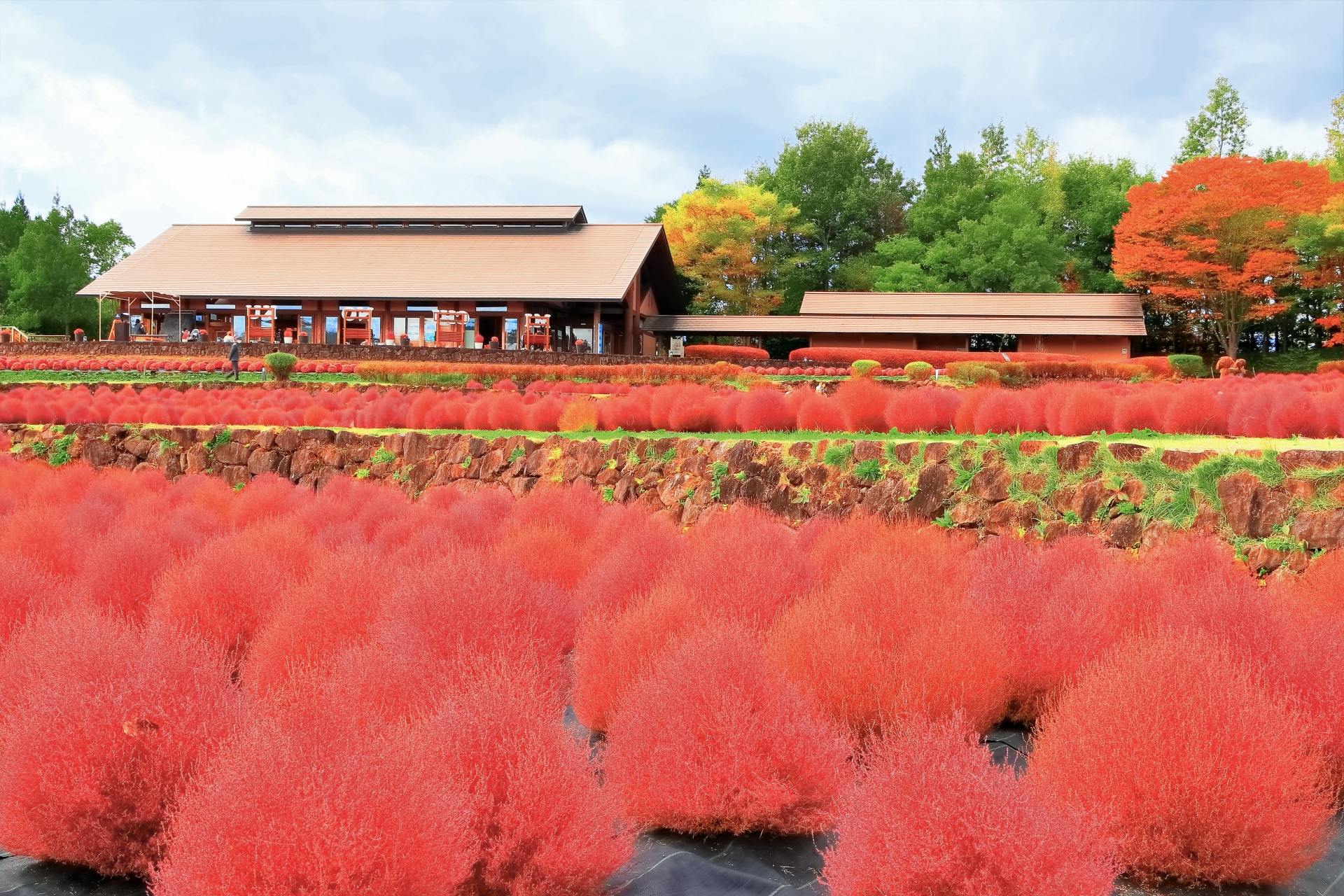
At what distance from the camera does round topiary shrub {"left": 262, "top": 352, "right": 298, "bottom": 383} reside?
84.4 feet

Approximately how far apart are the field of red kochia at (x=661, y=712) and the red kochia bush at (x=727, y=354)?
28.4m

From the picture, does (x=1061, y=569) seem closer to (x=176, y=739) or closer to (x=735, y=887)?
(x=735, y=887)

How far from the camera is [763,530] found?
6734 millimetres

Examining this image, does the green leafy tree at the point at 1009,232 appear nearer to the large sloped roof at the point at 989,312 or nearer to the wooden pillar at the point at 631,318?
the large sloped roof at the point at 989,312

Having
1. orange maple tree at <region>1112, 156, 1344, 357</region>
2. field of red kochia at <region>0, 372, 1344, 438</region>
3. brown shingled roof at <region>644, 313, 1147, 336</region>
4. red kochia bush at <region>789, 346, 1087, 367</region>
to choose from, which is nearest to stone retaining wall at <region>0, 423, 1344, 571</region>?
field of red kochia at <region>0, 372, 1344, 438</region>

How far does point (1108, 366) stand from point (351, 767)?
26.1 m

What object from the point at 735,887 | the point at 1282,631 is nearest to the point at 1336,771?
the point at 1282,631

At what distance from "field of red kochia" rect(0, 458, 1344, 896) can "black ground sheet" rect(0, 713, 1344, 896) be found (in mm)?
79

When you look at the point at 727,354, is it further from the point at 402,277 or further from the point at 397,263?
the point at 397,263

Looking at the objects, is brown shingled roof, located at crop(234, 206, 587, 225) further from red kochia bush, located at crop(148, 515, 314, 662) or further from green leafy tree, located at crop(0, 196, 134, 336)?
red kochia bush, located at crop(148, 515, 314, 662)

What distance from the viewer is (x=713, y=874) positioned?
11.8ft

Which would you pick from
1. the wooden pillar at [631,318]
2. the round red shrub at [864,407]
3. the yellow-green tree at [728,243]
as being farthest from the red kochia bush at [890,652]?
the yellow-green tree at [728,243]

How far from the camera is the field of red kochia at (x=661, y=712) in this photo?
2.78m

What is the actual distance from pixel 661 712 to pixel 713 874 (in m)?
0.63
